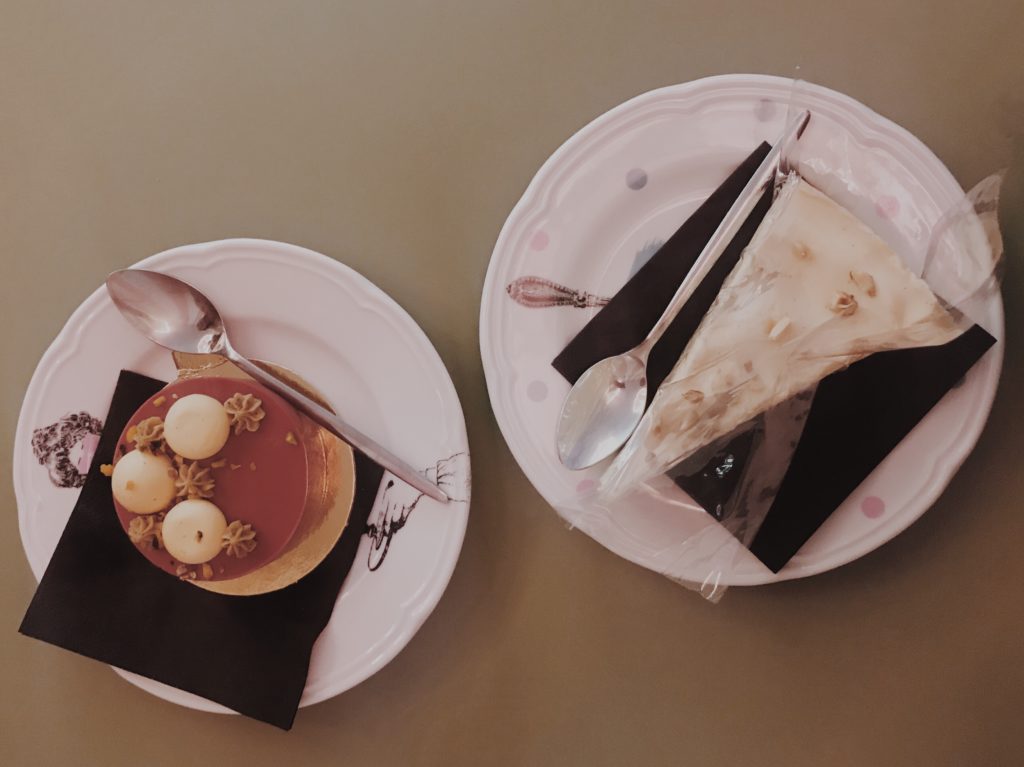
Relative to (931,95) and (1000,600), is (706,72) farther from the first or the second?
(1000,600)

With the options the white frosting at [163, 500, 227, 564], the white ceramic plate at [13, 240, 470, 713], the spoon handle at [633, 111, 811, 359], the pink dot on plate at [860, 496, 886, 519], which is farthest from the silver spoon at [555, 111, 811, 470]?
the white frosting at [163, 500, 227, 564]

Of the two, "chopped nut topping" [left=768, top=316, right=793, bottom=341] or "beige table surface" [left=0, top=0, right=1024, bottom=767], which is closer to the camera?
"chopped nut topping" [left=768, top=316, right=793, bottom=341]

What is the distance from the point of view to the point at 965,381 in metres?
0.68

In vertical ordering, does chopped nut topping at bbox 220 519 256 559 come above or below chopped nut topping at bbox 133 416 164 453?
below

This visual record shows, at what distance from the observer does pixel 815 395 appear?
2.30ft

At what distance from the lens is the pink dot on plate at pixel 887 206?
69 cm

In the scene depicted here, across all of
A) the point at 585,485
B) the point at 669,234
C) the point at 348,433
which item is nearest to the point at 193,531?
the point at 348,433

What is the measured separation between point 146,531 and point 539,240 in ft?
1.51

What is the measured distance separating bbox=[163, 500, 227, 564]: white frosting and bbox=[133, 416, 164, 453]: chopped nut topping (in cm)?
7

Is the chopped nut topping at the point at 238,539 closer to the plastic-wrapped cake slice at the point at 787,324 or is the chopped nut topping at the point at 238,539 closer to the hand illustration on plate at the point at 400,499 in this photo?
the hand illustration on plate at the point at 400,499

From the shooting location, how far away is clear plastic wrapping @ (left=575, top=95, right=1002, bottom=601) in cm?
65

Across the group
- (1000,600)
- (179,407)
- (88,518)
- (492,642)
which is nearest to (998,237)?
(1000,600)

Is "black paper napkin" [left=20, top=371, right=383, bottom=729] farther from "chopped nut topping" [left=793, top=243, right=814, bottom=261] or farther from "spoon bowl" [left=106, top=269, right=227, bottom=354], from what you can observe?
"chopped nut topping" [left=793, top=243, right=814, bottom=261]

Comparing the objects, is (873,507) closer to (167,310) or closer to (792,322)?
(792,322)
